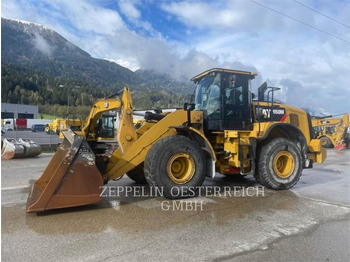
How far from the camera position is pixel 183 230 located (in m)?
3.89

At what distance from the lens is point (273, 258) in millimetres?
3125

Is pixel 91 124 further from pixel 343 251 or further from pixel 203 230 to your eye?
pixel 343 251

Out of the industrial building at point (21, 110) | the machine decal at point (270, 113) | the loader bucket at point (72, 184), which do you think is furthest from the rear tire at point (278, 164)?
the industrial building at point (21, 110)

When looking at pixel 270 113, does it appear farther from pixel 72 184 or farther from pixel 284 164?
pixel 72 184

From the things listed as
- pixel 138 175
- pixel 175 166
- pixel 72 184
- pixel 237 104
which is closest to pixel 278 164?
pixel 237 104

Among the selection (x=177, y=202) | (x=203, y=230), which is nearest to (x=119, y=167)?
(x=177, y=202)

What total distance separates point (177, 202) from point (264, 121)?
10.2 feet

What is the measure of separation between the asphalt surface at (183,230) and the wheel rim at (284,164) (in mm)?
737

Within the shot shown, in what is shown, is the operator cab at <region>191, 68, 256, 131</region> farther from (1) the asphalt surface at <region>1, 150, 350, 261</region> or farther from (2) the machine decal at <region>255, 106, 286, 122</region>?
(1) the asphalt surface at <region>1, 150, 350, 261</region>

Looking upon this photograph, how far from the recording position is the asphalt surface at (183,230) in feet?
10.4

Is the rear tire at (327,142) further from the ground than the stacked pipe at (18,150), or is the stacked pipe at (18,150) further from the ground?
the rear tire at (327,142)

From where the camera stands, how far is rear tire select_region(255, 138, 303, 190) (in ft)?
20.3

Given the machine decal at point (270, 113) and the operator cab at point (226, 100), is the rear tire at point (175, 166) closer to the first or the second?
the operator cab at point (226, 100)

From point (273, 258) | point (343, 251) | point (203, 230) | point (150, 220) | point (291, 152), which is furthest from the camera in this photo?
point (291, 152)
